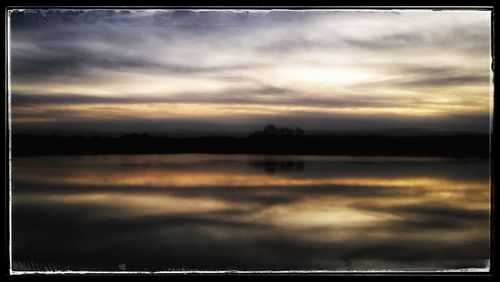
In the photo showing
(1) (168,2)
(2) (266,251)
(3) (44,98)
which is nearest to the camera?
(1) (168,2)

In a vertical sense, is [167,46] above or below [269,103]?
above

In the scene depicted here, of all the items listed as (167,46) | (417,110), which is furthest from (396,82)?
(167,46)

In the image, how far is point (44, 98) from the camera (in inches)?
306

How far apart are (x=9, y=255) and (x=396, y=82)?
8.48 metres

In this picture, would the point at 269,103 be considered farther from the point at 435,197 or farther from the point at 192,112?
the point at 435,197

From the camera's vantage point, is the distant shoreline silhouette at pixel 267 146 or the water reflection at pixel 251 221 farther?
the distant shoreline silhouette at pixel 267 146

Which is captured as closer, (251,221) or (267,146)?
(251,221)

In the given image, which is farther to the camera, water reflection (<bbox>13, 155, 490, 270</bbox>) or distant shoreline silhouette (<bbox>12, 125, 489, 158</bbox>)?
distant shoreline silhouette (<bbox>12, 125, 489, 158</bbox>)

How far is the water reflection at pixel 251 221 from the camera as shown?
536 cm

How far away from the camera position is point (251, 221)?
22.0 ft

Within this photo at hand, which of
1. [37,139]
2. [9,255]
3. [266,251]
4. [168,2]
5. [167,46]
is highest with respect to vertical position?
[167,46]

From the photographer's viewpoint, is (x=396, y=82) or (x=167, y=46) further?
(x=167, y=46)

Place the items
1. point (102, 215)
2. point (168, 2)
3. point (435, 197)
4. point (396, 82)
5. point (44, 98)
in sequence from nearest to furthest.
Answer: point (168, 2) → point (102, 215) → point (44, 98) → point (435, 197) → point (396, 82)

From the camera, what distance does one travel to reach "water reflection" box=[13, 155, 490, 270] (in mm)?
5359
